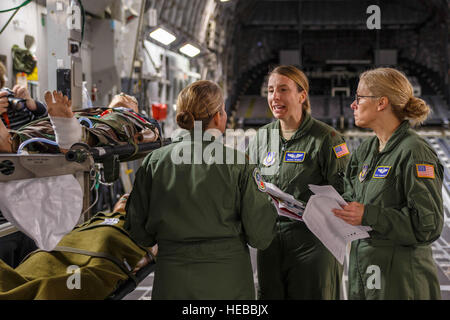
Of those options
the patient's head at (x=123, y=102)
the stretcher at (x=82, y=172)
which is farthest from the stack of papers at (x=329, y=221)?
the patient's head at (x=123, y=102)

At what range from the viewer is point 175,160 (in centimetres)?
197

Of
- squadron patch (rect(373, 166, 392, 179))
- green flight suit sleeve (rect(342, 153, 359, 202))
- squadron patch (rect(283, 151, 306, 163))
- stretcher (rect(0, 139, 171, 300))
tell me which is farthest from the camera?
squadron patch (rect(283, 151, 306, 163))

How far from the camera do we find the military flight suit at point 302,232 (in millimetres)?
2648

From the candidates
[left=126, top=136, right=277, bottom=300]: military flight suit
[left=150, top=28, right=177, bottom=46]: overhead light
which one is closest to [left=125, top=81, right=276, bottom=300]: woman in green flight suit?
[left=126, top=136, right=277, bottom=300]: military flight suit

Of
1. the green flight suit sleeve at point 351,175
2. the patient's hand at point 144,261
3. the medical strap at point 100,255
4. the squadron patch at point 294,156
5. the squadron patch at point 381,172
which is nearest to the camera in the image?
the squadron patch at point 381,172

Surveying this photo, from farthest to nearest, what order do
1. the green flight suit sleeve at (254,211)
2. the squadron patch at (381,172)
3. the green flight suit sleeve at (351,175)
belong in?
the green flight suit sleeve at (351,175) < the squadron patch at (381,172) < the green flight suit sleeve at (254,211)

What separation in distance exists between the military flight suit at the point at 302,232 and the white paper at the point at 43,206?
3.83ft

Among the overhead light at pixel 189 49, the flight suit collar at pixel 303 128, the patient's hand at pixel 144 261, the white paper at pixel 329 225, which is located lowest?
the patient's hand at pixel 144 261

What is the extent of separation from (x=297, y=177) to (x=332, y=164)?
0.20 metres

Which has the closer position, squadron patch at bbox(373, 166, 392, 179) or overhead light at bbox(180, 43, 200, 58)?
squadron patch at bbox(373, 166, 392, 179)

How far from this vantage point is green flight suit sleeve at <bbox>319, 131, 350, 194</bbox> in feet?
8.80

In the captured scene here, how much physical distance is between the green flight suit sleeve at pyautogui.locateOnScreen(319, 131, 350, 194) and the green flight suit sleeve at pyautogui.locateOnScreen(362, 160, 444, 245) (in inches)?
26.4

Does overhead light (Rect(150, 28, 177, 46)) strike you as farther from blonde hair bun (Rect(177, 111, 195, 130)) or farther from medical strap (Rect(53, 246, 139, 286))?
blonde hair bun (Rect(177, 111, 195, 130))

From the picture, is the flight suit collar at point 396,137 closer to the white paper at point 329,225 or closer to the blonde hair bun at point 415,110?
the blonde hair bun at point 415,110
